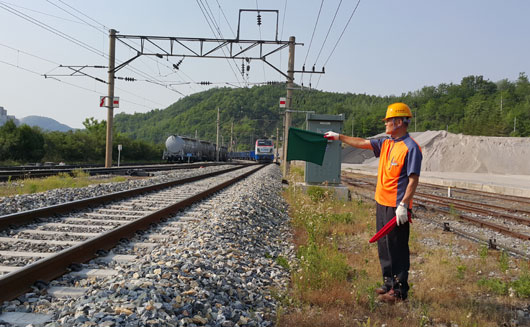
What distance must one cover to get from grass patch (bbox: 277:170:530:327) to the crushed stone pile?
48348 millimetres

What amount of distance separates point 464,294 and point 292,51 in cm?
2068

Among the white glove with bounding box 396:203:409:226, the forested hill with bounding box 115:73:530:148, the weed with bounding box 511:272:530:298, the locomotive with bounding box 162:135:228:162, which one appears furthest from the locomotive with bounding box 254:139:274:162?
the white glove with bounding box 396:203:409:226

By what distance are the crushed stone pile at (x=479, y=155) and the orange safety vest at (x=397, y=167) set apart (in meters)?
51.0

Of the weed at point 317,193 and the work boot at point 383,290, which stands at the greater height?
the weed at point 317,193

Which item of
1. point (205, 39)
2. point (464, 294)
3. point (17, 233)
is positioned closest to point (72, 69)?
point (205, 39)

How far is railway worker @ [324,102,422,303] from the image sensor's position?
14.7 feet

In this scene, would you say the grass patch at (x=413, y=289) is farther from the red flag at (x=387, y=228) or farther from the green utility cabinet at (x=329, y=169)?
the green utility cabinet at (x=329, y=169)

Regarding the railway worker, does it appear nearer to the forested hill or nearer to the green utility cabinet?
the green utility cabinet

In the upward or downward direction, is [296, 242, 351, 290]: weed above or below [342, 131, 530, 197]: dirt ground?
below

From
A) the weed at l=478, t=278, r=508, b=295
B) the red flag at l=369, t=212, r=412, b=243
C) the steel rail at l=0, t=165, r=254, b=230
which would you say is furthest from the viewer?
the steel rail at l=0, t=165, r=254, b=230

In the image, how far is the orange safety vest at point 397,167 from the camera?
445 centimetres

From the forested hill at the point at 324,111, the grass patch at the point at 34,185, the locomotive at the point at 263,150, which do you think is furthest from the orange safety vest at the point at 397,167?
the locomotive at the point at 263,150

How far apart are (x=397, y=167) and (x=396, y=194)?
0.29 meters

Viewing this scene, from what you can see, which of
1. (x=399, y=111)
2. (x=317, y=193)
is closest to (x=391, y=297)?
(x=399, y=111)
